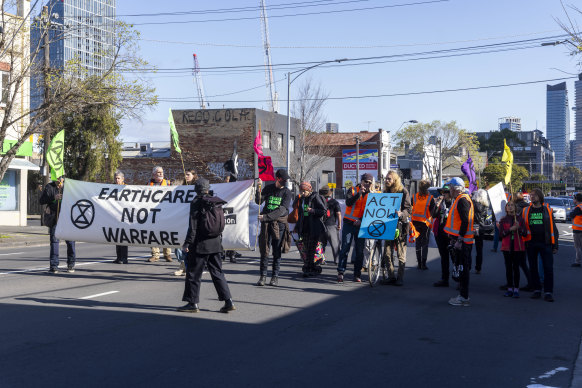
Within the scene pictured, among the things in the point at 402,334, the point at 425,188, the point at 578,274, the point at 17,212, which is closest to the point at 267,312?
the point at 402,334

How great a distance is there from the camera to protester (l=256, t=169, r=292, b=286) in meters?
11.2

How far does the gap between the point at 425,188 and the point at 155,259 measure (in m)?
6.42

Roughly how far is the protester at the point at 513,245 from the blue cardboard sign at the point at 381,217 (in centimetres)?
188

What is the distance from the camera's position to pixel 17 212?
30.5m

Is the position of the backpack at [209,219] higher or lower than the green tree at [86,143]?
lower

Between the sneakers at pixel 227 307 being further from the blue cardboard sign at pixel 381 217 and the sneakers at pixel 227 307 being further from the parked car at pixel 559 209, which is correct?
the parked car at pixel 559 209

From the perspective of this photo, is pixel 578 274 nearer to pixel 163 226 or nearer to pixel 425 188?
pixel 425 188

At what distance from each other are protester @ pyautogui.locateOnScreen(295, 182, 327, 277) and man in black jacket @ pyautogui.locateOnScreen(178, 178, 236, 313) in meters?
3.68

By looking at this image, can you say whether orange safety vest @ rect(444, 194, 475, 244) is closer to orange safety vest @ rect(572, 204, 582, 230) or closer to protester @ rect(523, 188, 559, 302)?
protester @ rect(523, 188, 559, 302)

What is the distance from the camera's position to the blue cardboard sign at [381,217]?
38.1 feet

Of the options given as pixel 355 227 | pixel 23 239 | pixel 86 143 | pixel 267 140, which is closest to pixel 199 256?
pixel 355 227

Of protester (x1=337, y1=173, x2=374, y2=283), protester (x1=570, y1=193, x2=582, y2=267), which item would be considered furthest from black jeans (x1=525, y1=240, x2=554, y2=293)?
protester (x1=570, y1=193, x2=582, y2=267)

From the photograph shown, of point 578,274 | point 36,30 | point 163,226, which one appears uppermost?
point 36,30

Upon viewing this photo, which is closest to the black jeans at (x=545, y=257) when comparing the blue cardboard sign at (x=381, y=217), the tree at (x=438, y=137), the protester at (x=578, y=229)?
the blue cardboard sign at (x=381, y=217)
